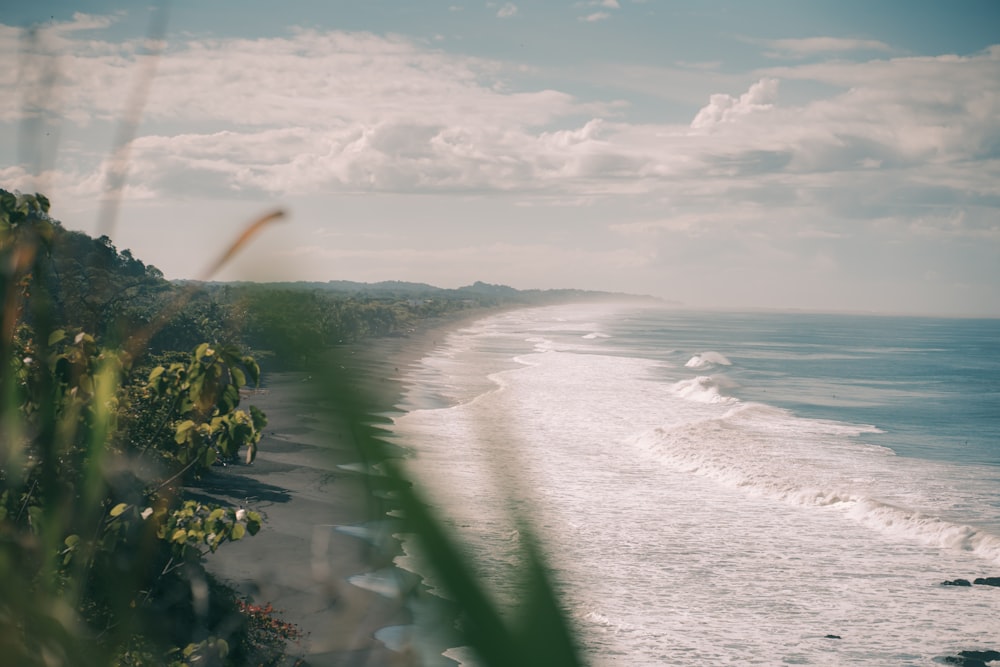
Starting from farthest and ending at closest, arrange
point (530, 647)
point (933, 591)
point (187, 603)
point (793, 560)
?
1. point (793, 560)
2. point (933, 591)
3. point (187, 603)
4. point (530, 647)

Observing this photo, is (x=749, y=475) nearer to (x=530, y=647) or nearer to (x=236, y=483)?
(x=236, y=483)

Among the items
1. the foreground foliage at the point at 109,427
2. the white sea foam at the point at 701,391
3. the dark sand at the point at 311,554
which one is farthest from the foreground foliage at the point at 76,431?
the white sea foam at the point at 701,391

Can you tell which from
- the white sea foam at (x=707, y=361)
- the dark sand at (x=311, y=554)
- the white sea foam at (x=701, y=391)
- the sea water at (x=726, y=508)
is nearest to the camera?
the sea water at (x=726, y=508)

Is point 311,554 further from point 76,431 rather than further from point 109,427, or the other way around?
point 109,427

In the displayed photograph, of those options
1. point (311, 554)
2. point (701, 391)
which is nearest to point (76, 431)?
point (311, 554)

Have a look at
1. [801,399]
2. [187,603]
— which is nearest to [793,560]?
[187,603]

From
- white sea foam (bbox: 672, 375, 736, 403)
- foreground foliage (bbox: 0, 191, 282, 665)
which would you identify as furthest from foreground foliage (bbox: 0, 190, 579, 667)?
white sea foam (bbox: 672, 375, 736, 403)

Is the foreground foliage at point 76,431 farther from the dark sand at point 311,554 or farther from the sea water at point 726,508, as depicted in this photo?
the dark sand at point 311,554

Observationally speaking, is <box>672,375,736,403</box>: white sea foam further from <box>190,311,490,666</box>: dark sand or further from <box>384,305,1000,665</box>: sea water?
<box>190,311,490,666</box>: dark sand
